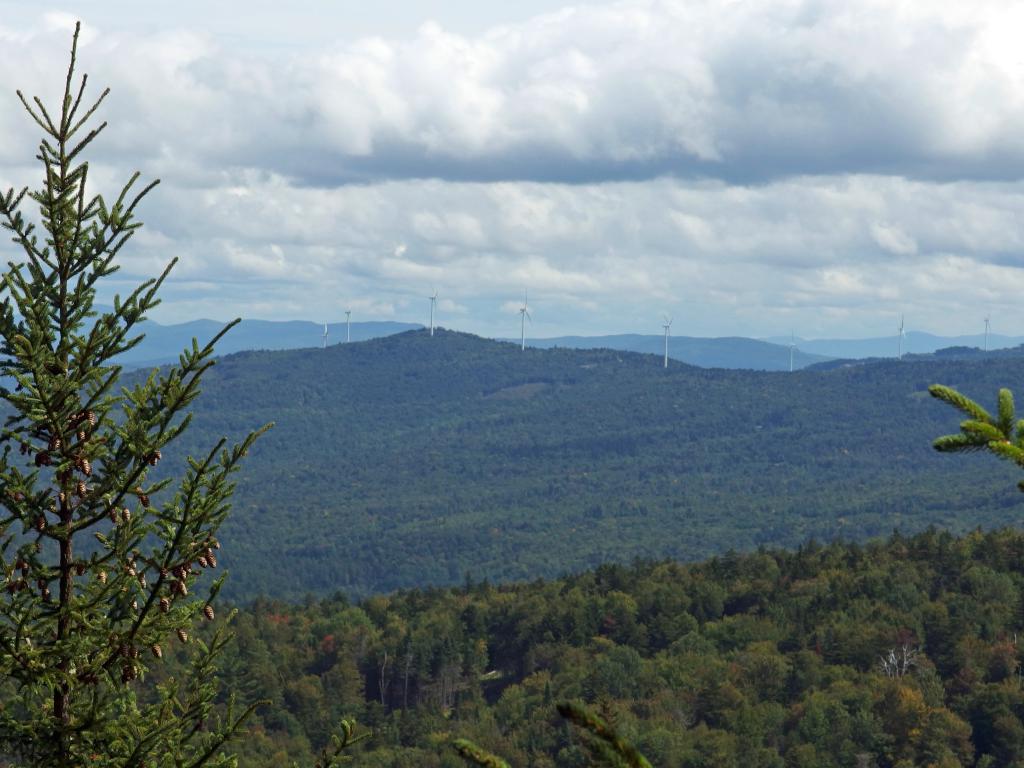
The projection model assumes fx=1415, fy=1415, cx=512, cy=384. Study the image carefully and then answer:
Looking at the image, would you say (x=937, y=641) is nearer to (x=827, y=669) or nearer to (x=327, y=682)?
(x=827, y=669)

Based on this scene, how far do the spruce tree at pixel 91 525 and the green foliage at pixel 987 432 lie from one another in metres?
10.1

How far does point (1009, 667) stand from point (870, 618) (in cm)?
2637

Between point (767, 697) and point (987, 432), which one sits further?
point (767, 697)

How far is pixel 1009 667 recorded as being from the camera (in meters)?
164

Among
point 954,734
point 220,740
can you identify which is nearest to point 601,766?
point 220,740

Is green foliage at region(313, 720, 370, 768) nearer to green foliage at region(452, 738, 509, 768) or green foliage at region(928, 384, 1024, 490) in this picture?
green foliage at region(452, 738, 509, 768)

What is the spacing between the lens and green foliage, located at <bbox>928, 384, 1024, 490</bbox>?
1406 cm

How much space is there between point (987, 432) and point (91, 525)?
41.6 feet

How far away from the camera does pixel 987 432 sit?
14.3m

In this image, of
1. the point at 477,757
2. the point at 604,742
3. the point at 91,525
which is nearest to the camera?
the point at 604,742

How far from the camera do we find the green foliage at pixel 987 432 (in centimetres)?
1406

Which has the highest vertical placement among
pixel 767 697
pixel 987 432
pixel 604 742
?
pixel 987 432

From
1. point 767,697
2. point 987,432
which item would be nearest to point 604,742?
point 987,432

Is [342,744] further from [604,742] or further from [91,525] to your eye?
[604,742]
